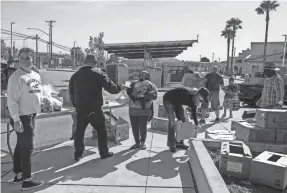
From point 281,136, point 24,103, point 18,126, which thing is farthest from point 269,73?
point 18,126

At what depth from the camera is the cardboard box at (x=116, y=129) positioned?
587cm

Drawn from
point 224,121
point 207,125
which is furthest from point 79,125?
point 224,121

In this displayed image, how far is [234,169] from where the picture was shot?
3779mm

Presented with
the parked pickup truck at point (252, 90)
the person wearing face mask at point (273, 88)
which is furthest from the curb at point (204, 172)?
the parked pickup truck at point (252, 90)

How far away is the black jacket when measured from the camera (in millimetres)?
4367

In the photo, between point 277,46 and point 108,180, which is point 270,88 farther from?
point 277,46

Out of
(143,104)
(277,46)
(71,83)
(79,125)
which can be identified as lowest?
(79,125)

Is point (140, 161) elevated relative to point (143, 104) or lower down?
lower down

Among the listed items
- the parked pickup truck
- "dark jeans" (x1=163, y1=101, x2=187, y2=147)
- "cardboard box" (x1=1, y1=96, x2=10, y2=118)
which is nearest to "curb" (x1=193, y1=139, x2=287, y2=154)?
"dark jeans" (x1=163, y1=101, x2=187, y2=147)

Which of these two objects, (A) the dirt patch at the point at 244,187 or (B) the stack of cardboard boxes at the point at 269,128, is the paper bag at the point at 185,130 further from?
(A) the dirt patch at the point at 244,187

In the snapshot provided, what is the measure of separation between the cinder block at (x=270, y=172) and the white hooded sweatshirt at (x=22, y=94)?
123 inches

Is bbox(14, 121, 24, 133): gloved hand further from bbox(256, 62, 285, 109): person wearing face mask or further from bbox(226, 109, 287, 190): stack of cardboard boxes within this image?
bbox(256, 62, 285, 109): person wearing face mask

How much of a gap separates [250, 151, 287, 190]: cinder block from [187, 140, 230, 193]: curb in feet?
1.94

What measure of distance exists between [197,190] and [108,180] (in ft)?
4.34
